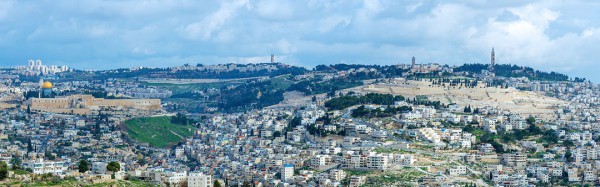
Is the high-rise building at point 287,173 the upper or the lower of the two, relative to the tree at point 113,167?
lower

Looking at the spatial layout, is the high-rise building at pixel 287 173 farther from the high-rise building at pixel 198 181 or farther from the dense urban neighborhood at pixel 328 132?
the high-rise building at pixel 198 181

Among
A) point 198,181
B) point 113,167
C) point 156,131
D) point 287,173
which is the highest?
point 113,167

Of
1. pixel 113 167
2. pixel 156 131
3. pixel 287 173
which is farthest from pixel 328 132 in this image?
pixel 113 167

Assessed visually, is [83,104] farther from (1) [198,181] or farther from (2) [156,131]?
(1) [198,181]

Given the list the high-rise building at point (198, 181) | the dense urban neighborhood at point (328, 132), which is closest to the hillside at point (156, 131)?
the dense urban neighborhood at point (328, 132)

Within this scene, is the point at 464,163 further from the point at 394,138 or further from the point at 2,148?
the point at 2,148

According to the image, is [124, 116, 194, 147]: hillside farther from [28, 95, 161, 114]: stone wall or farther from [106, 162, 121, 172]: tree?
[106, 162, 121, 172]: tree

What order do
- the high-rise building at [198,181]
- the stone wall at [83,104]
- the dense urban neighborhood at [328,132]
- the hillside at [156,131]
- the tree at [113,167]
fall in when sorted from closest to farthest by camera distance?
the high-rise building at [198,181] → the tree at [113,167] → the dense urban neighborhood at [328,132] → the hillside at [156,131] → the stone wall at [83,104]

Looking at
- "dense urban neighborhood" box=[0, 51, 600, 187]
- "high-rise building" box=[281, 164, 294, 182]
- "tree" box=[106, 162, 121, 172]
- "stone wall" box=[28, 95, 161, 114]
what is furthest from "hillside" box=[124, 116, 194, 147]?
"tree" box=[106, 162, 121, 172]

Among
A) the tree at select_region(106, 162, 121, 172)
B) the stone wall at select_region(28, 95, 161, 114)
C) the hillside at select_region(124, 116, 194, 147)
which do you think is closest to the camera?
the tree at select_region(106, 162, 121, 172)
